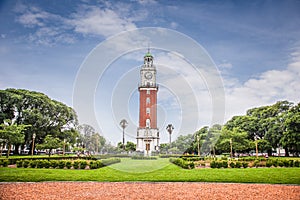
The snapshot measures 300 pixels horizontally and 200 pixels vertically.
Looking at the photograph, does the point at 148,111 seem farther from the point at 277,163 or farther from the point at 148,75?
the point at 277,163

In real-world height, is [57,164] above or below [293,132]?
below

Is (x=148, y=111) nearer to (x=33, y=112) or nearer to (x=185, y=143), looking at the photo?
(x=185, y=143)

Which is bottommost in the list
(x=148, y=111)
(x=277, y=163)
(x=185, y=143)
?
(x=277, y=163)

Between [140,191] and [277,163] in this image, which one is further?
[277,163]

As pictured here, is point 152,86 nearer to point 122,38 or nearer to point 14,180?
point 122,38

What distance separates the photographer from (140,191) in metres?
9.10

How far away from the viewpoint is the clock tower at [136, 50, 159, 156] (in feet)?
165

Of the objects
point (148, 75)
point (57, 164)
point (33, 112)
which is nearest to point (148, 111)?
point (148, 75)

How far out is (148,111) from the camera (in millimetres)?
52000

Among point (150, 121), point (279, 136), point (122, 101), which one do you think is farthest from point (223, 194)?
point (150, 121)

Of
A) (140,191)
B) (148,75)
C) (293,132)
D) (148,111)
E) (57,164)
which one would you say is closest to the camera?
(140,191)

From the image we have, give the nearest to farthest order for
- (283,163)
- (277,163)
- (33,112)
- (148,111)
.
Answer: (283,163) < (277,163) < (33,112) < (148,111)

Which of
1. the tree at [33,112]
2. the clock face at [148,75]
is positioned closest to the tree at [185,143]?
the clock face at [148,75]

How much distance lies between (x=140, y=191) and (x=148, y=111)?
42908 mm
